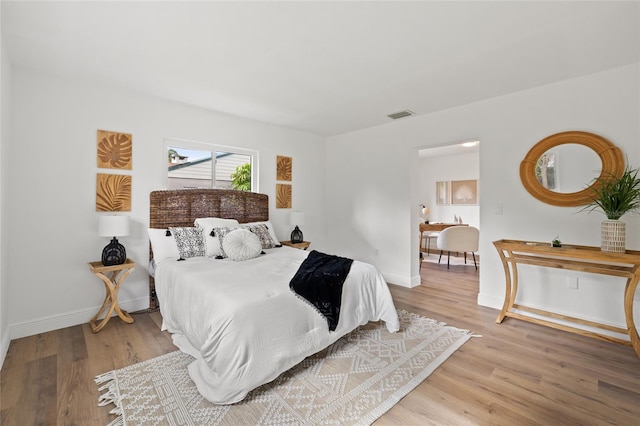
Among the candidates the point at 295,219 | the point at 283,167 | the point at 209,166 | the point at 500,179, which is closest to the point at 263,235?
the point at 295,219

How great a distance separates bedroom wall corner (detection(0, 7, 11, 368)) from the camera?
7.12ft

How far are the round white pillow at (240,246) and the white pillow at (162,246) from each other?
57cm

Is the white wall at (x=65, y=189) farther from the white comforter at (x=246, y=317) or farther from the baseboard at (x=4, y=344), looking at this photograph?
the white comforter at (x=246, y=317)

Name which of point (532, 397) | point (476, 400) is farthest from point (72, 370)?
point (532, 397)

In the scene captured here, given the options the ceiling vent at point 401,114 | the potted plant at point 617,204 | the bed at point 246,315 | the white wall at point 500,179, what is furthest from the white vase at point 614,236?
the ceiling vent at point 401,114

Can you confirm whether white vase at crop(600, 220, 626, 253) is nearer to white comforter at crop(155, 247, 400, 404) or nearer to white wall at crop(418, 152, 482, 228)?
white comforter at crop(155, 247, 400, 404)

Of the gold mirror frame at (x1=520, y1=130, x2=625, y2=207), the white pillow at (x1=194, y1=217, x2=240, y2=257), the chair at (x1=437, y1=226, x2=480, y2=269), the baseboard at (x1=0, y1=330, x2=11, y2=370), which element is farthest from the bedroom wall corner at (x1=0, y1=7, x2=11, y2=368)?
the chair at (x1=437, y1=226, x2=480, y2=269)

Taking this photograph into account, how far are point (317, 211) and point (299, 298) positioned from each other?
10.6ft

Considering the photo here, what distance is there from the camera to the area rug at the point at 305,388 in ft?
5.41

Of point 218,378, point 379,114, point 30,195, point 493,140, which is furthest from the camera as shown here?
point 379,114

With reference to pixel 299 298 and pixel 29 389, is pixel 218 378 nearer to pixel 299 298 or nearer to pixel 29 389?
pixel 299 298

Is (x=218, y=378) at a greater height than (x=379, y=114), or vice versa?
(x=379, y=114)

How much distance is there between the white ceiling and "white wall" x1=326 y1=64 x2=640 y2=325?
26 centimetres

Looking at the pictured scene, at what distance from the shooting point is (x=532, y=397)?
184 cm
